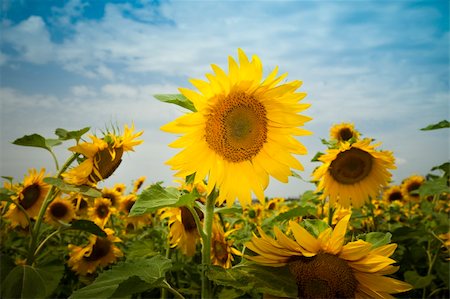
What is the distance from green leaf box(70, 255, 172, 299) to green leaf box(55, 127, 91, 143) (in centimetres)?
130

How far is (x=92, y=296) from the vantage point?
1.43 m

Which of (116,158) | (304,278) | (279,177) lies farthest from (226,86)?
(116,158)

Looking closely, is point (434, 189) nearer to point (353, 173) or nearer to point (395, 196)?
point (353, 173)

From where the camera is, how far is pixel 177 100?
1.72 meters

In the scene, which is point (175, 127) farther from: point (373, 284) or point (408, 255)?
point (408, 255)

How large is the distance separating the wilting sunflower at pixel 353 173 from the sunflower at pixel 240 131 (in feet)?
5.84

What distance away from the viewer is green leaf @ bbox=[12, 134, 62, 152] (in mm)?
2893

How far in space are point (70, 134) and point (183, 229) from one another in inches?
43.3

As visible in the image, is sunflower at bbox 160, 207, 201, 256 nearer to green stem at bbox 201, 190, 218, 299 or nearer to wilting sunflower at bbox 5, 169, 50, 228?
green stem at bbox 201, 190, 218, 299

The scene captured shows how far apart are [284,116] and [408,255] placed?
3.61 meters

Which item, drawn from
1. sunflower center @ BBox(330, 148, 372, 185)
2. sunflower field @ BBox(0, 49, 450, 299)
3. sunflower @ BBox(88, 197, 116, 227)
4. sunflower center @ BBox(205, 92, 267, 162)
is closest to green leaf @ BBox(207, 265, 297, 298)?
sunflower field @ BBox(0, 49, 450, 299)

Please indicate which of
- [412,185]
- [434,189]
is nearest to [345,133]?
[412,185]

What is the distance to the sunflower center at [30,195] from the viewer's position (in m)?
4.01

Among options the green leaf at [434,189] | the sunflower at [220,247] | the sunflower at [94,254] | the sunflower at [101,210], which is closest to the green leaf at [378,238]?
the sunflower at [220,247]
